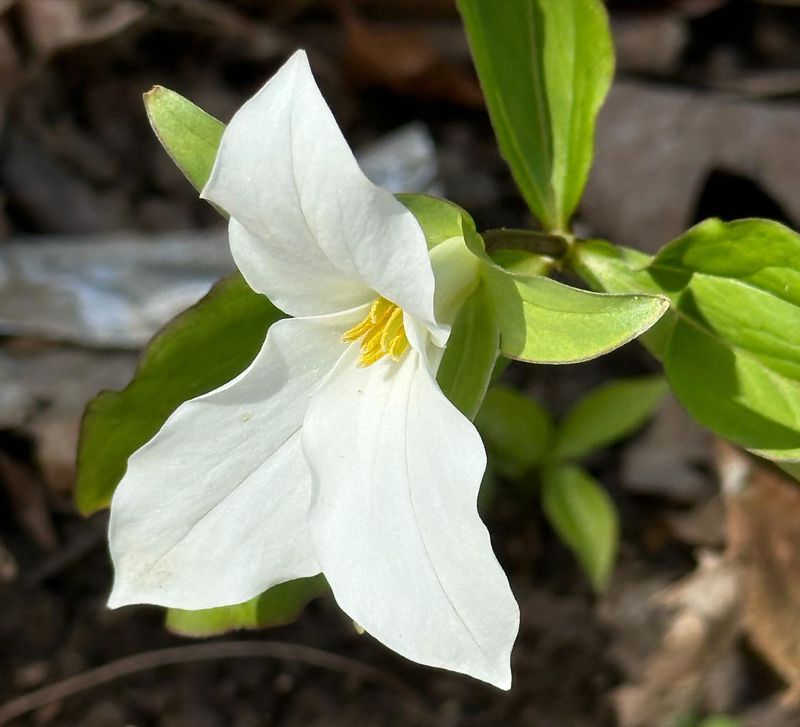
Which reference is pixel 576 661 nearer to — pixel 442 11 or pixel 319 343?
pixel 319 343

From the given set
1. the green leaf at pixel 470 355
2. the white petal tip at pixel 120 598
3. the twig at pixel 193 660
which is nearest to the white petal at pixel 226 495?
the white petal tip at pixel 120 598

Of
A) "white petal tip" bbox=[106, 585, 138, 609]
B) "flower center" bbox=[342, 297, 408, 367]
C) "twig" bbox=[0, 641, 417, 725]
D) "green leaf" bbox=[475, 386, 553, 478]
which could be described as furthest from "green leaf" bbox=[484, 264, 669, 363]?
"twig" bbox=[0, 641, 417, 725]

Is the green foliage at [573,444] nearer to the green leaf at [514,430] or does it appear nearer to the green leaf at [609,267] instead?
the green leaf at [514,430]

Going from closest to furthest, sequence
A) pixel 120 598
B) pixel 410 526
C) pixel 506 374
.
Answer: pixel 410 526, pixel 120 598, pixel 506 374

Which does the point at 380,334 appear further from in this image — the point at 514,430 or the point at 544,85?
the point at 514,430

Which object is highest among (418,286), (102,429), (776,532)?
(418,286)

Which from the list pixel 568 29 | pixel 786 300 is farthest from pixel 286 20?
pixel 786 300

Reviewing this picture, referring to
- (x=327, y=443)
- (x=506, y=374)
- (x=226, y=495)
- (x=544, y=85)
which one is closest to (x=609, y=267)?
(x=544, y=85)
